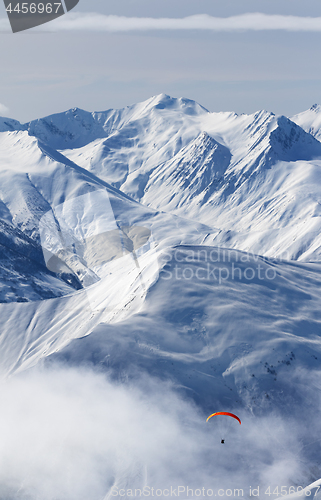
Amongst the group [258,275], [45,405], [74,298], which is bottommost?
[74,298]

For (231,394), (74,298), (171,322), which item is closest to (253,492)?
(231,394)

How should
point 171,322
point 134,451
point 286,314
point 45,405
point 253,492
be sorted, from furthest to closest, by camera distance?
point 286,314
point 171,322
point 45,405
point 134,451
point 253,492

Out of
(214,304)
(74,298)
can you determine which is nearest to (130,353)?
(214,304)

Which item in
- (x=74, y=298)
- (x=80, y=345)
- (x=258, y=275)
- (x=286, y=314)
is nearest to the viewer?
(x=80, y=345)

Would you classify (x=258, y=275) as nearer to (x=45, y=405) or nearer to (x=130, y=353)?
(x=130, y=353)

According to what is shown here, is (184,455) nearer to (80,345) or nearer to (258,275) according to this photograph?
(80,345)

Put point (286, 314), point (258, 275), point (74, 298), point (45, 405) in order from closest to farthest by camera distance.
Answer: point (45, 405) → point (286, 314) → point (258, 275) → point (74, 298)

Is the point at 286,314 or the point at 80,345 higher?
the point at 80,345

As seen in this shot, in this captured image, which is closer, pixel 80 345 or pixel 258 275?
pixel 80 345

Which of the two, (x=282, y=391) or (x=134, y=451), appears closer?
(x=134, y=451)

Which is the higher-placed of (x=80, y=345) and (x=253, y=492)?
(x=80, y=345)
